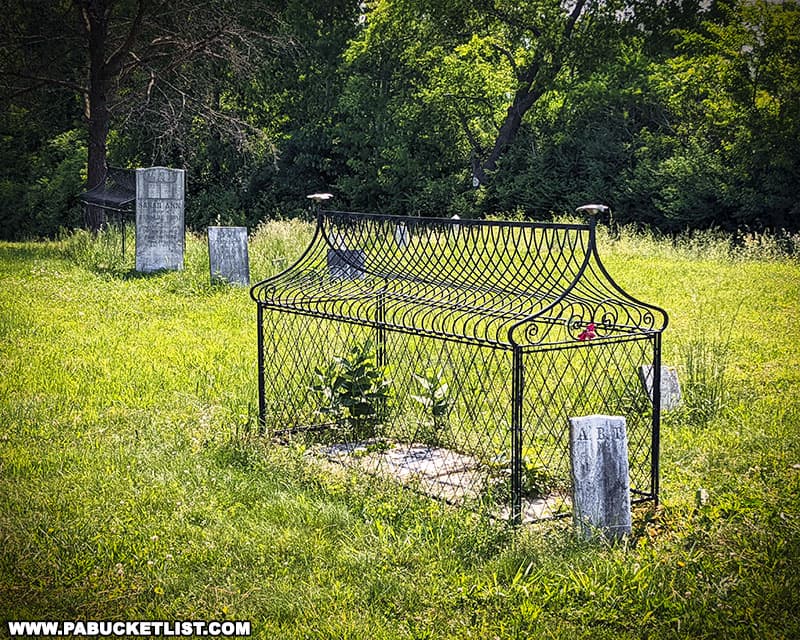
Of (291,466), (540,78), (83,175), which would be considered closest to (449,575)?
(291,466)

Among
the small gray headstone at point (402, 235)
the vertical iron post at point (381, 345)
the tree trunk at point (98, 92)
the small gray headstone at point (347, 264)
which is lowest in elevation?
the vertical iron post at point (381, 345)

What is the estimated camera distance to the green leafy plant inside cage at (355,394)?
5.86 meters

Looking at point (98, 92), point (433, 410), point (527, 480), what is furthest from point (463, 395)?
point (98, 92)

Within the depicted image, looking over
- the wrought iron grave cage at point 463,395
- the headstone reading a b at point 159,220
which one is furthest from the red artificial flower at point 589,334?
the headstone reading a b at point 159,220

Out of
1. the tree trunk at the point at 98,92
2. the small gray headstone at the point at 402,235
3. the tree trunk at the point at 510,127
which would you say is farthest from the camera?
the tree trunk at the point at 510,127

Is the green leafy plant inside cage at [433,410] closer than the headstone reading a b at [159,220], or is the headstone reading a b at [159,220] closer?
the green leafy plant inside cage at [433,410]

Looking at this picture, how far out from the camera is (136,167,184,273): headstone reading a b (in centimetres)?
1422

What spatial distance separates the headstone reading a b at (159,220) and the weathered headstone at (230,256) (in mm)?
1770

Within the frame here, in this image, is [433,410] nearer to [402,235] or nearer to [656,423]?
[656,423]

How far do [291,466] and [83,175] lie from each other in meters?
29.3

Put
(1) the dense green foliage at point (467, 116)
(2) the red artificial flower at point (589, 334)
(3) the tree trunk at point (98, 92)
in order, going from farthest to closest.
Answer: (1) the dense green foliage at point (467, 116) < (3) the tree trunk at point (98, 92) < (2) the red artificial flower at point (589, 334)

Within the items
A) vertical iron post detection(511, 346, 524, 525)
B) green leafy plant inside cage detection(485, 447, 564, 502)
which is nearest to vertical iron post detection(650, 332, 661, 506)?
green leafy plant inside cage detection(485, 447, 564, 502)

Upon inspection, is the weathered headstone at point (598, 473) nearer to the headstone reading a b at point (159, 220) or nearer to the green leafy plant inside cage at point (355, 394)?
the green leafy plant inside cage at point (355, 394)

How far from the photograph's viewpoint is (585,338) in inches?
182
